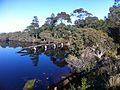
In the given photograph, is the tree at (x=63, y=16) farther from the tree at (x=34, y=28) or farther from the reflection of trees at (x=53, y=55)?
the reflection of trees at (x=53, y=55)

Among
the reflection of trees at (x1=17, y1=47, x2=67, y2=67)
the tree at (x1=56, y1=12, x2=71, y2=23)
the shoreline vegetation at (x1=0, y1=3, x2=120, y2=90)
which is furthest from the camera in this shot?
the tree at (x1=56, y1=12, x2=71, y2=23)

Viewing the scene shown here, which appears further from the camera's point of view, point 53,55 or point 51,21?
point 51,21

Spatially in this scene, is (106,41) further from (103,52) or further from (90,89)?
(90,89)

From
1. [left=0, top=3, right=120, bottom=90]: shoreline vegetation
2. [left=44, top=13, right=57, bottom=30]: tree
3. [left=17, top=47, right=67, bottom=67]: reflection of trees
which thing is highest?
[left=44, top=13, right=57, bottom=30]: tree

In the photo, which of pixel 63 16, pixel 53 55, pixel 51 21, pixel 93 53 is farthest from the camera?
pixel 51 21

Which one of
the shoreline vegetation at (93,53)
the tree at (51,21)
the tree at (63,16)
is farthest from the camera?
the tree at (51,21)

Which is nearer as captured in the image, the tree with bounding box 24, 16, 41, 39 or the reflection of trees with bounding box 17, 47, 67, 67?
the reflection of trees with bounding box 17, 47, 67, 67

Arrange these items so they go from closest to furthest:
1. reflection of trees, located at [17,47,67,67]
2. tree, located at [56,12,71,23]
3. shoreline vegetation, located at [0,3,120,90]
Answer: shoreline vegetation, located at [0,3,120,90] < reflection of trees, located at [17,47,67,67] < tree, located at [56,12,71,23]

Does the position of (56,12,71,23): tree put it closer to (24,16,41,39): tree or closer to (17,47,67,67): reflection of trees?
(24,16,41,39): tree

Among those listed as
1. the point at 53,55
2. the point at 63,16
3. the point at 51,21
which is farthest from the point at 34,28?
the point at 53,55

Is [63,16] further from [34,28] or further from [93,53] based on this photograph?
[93,53]

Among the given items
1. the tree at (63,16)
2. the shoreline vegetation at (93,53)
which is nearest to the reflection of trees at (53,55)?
the shoreline vegetation at (93,53)

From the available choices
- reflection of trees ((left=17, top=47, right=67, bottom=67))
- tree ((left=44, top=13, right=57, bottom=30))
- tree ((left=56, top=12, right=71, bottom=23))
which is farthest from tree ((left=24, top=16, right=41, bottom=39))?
reflection of trees ((left=17, top=47, right=67, bottom=67))

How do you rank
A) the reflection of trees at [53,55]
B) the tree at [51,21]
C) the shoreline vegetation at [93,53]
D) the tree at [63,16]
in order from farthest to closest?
the tree at [51,21]
the tree at [63,16]
the reflection of trees at [53,55]
the shoreline vegetation at [93,53]
